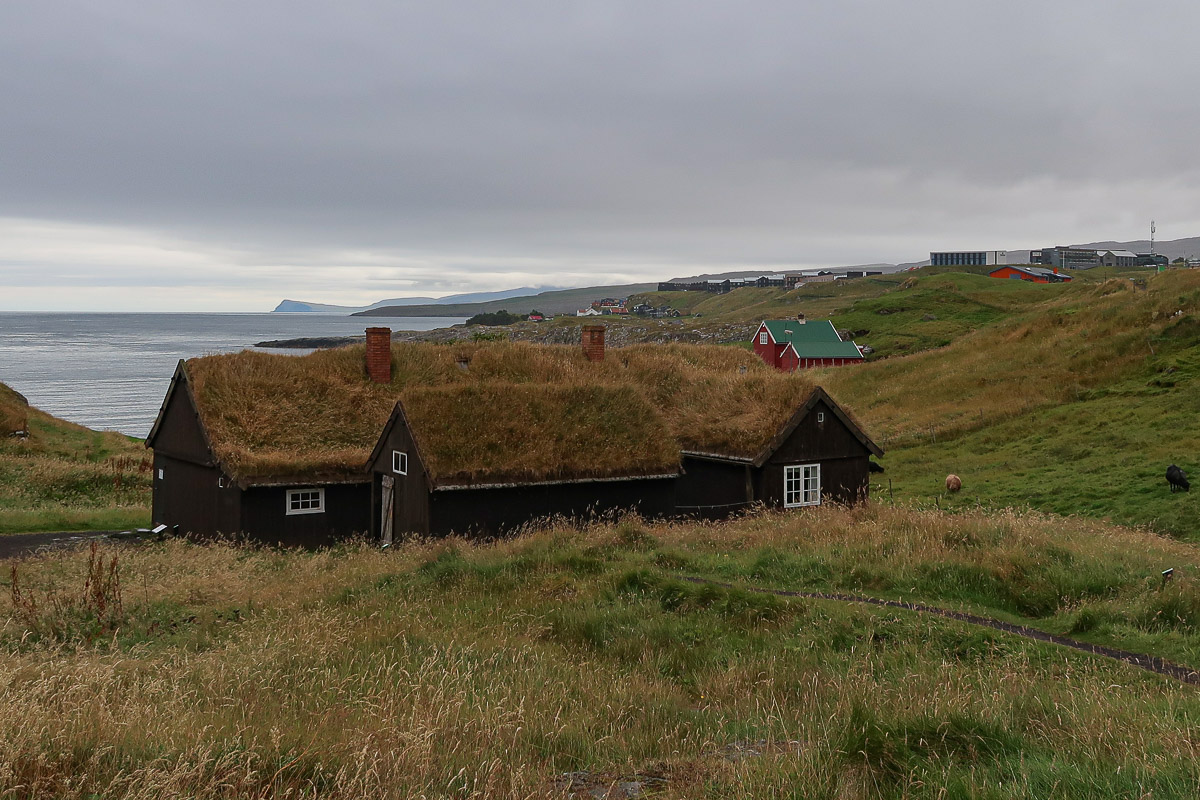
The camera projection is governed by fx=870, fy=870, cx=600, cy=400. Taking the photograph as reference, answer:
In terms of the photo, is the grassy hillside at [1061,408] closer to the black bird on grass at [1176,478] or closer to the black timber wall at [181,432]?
the black bird on grass at [1176,478]

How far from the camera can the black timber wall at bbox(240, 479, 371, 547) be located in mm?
24938

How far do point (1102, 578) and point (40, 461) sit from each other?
41891 mm

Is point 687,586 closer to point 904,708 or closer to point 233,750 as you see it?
point 904,708

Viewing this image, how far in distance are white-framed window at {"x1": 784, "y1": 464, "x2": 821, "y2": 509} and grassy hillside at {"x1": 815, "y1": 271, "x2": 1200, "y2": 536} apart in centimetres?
445

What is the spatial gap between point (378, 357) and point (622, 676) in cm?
2258

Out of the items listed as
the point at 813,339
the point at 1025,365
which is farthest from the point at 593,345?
the point at 813,339

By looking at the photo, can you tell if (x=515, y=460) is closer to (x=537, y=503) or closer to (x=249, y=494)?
(x=537, y=503)

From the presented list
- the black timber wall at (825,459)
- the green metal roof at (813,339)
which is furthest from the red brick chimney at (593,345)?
the green metal roof at (813,339)

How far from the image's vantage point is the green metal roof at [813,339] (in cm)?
7919

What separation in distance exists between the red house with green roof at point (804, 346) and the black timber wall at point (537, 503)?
53.7m

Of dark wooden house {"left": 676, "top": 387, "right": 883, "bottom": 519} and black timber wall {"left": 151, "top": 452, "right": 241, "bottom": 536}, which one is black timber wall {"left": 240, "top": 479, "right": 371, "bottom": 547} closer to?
black timber wall {"left": 151, "top": 452, "right": 241, "bottom": 536}

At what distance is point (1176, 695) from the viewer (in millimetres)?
7695

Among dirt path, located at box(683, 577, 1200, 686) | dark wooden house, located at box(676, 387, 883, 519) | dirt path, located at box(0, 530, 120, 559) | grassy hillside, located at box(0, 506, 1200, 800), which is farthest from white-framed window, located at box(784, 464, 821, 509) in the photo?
dirt path, located at box(0, 530, 120, 559)

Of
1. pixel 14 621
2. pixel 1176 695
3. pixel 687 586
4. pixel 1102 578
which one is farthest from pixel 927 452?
pixel 14 621
